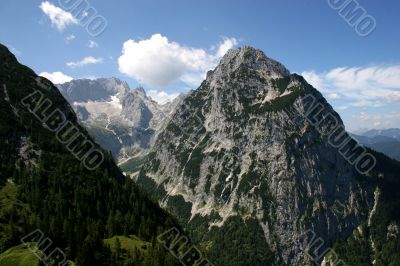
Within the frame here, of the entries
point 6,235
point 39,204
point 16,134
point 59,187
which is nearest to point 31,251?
point 6,235

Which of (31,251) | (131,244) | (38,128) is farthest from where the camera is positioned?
(38,128)

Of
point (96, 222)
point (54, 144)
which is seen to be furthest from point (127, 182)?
point (96, 222)

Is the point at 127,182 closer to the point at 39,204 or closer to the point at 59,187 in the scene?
the point at 59,187

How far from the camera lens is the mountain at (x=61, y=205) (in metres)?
115

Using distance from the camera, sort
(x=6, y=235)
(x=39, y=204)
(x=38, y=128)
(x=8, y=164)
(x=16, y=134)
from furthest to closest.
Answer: (x=38, y=128), (x=16, y=134), (x=8, y=164), (x=39, y=204), (x=6, y=235)

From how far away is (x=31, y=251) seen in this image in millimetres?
109000

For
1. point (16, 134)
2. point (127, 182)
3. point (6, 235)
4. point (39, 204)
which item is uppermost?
point (127, 182)

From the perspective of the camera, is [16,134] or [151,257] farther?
[16,134]

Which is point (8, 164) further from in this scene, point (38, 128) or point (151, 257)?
point (151, 257)

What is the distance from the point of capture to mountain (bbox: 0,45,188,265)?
379 feet

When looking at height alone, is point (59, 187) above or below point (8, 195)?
above

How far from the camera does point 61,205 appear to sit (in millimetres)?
146375

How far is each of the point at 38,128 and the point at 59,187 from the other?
1587 inches

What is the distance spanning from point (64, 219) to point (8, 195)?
77.3ft
